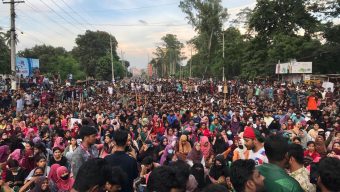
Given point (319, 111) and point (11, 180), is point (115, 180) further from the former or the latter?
point (319, 111)

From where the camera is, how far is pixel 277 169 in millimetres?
3217

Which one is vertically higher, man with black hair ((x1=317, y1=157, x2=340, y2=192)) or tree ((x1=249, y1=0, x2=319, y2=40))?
tree ((x1=249, y1=0, x2=319, y2=40))

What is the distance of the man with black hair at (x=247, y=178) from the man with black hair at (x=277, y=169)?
8cm

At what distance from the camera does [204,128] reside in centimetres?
1185

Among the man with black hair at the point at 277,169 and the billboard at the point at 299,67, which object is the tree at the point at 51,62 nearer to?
the billboard at the point at 299,67

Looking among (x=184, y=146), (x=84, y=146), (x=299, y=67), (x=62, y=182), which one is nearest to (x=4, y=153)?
(x=62, y=182)

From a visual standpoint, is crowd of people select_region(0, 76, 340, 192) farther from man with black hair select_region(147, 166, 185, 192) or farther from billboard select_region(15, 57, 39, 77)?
billboard select_region(15, 57, 39, 77)

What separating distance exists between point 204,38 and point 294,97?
117 feet

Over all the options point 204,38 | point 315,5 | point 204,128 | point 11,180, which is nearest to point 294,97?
point 204,128

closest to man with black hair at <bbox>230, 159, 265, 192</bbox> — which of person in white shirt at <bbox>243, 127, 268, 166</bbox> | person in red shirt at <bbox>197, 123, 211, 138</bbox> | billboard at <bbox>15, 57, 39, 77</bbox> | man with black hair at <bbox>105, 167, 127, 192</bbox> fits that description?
man with black hair at <bbox>105, 167, 127, 192</bbox>

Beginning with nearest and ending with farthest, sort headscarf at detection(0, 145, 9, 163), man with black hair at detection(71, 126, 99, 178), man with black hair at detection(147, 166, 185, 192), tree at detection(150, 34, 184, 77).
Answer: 1. man with black hair at detection(147, 166, 185, 192)
2. man with black hair at detection(71, 126, 99, 178)
3. headscarf at detection(0, 145, 9, 163)
4. tree at detection(150, 34, 184, 77)

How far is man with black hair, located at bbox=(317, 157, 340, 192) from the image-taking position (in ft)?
10.0

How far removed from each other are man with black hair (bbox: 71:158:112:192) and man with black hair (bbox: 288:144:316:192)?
189 cm

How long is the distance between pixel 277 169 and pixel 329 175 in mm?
404
